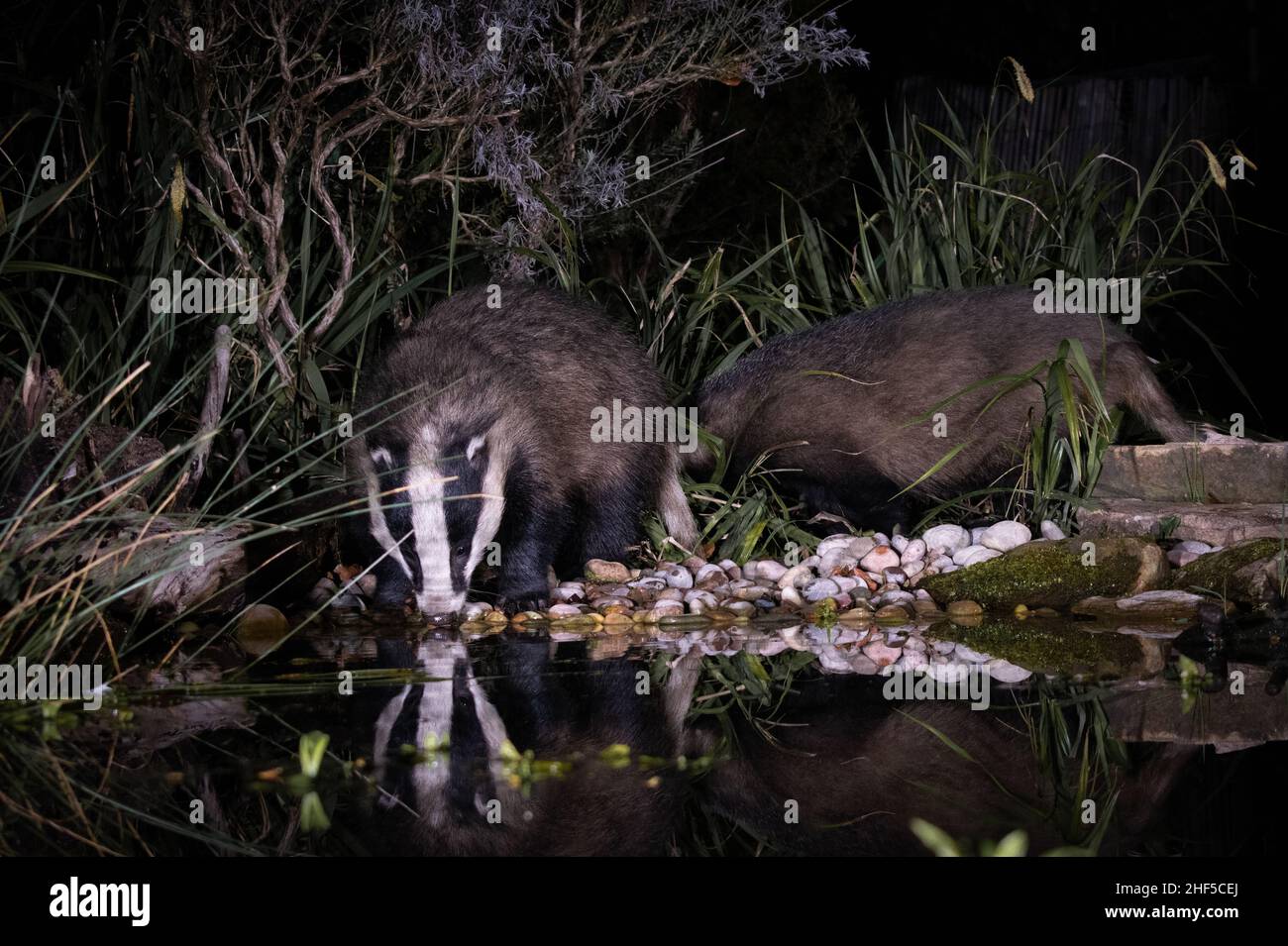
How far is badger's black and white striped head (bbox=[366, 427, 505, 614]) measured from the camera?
4.18 metres

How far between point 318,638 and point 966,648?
73.9 inches

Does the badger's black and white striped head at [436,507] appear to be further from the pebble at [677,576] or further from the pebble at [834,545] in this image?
the pebble at [834,545]

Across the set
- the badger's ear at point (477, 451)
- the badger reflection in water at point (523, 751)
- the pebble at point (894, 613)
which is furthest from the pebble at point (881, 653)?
the badger's ear at point (477, 451)

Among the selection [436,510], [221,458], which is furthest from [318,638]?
[221,458]

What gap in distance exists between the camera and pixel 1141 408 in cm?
522

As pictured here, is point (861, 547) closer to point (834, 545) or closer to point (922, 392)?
point (834, 545)

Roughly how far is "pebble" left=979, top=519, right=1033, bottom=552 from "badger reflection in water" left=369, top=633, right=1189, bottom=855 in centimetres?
173

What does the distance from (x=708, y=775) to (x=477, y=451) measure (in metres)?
2.06

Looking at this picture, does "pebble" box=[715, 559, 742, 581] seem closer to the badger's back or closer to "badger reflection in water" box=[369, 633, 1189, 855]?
the badger's back

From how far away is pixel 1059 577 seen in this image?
14.4 ft

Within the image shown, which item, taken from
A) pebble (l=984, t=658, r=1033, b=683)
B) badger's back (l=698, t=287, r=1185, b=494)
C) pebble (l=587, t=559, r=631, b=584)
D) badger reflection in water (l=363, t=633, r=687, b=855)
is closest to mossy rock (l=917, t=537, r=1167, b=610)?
badger's back (l=698, t=287, r=1185, b=494)

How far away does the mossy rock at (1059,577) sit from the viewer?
4324 mm

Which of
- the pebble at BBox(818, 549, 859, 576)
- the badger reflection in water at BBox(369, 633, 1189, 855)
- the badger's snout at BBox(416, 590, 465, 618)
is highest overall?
the pebble at BBox(818, 549, 859, 576)
